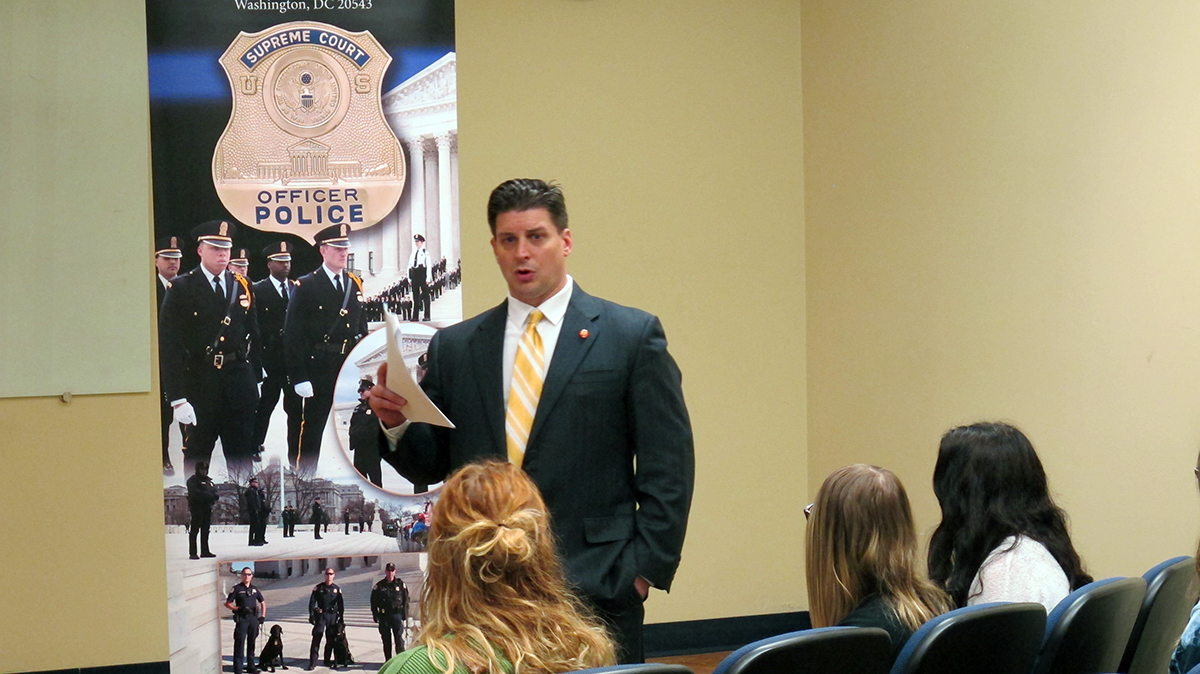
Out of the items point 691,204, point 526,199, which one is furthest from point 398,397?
point 691,204

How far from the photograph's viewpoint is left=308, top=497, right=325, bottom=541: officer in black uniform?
4.34m

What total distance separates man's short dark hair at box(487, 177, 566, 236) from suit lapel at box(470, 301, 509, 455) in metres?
0.21

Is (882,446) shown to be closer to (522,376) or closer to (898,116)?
(898,116)

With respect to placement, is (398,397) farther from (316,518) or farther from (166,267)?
(166,267)

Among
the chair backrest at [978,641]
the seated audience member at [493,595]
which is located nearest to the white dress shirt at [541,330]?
the seated audience member at [493,595]

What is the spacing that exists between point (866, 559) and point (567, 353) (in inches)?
29.7

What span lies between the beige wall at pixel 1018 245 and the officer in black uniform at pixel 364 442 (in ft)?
6.37

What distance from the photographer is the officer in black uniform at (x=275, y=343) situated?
433 cm

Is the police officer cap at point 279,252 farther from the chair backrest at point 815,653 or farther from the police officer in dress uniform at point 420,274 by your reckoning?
the chair backrest at point 815,653

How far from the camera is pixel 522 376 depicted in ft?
7.87

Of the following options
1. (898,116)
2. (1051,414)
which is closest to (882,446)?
(1051,414)

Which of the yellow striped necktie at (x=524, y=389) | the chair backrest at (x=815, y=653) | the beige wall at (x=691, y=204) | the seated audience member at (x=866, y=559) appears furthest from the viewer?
the beige wall at (x=691, y=204)

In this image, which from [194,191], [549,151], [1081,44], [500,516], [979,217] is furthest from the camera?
[549,151]

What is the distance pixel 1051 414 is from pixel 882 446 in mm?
982
